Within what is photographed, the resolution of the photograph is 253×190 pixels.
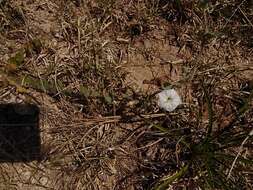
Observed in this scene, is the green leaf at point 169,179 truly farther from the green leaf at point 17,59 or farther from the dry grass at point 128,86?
the green leaf at point 17,59

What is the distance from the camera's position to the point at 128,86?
Answer: 1830mm

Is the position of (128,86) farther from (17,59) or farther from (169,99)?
(17,59)

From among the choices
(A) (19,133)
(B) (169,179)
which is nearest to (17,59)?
(A) (19,133)

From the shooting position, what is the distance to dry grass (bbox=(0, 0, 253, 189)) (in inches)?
67.2

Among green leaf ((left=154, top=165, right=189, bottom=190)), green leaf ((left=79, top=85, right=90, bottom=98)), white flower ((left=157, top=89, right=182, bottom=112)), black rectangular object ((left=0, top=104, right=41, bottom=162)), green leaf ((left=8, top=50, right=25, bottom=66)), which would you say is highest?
green leaf ((left=8, top=50, right=25, bottom=66))

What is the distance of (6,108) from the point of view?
5.76 ft

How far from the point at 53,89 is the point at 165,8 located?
57 cm

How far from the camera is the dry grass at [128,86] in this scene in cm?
171

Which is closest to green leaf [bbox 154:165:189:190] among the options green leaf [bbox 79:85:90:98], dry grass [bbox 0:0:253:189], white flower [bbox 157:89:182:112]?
dry grass [bbox 0:0:253:189]

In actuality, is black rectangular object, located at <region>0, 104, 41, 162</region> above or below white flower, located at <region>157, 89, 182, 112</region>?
below

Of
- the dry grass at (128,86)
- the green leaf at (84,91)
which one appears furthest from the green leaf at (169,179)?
the green leaf at (84,91)

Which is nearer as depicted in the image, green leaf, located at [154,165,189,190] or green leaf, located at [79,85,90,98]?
green leaf, located at [154,165,189,190]

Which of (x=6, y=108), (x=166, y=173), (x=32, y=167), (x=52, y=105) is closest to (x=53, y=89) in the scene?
(x=52, y=105)

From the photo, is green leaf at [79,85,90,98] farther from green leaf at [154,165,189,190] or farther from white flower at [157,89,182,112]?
green leaf at [154,165,189,190]
